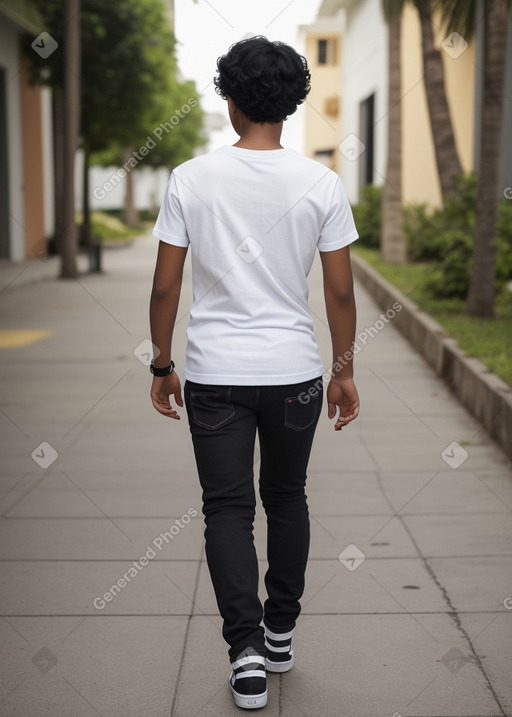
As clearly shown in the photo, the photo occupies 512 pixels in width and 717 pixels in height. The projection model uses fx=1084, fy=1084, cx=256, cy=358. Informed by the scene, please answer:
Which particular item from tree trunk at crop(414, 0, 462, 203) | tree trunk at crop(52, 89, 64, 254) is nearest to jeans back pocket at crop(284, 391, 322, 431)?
tree trunk at crop(414, 0, 462, 203)

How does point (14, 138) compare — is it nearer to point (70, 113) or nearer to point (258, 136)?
point (70, 113)

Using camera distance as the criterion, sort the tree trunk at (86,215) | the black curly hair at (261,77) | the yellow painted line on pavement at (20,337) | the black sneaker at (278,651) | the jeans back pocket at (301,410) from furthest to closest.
→ the tree trunk at (86,215)
the yellow painted line on pavement at (20,337)
the black sneaker at (278,651)
the jeans back pocket at (301,410)
the black curly hair at (261,77)

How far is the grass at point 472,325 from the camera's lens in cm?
800

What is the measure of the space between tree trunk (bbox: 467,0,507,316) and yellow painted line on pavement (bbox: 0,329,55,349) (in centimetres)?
457

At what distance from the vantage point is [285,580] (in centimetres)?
324

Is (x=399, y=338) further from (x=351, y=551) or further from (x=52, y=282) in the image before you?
(x=52, y=282)

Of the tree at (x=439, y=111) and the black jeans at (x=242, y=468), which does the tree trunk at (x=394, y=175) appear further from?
the black jeans at (x=242, y=468)

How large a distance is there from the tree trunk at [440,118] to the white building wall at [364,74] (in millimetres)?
7298

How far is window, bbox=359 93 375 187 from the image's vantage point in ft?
105

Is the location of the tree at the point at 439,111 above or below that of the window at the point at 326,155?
above
